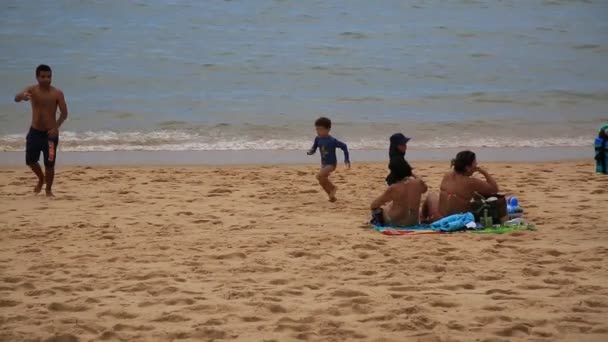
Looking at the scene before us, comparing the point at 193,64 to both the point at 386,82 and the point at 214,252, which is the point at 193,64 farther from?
the point at 214,252

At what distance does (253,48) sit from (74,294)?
1729 cm

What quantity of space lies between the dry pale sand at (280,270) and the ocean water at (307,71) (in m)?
4.74

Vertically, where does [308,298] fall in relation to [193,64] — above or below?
below

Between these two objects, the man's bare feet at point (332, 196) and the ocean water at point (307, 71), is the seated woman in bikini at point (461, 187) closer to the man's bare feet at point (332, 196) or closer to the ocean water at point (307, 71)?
the man's bare feet at point (332, 196)

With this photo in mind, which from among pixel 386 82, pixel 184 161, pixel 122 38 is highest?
pixel 122 38

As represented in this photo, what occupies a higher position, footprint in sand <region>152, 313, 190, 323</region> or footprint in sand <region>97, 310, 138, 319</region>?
footprint in sand <region>97, 310, 138, 319</region>

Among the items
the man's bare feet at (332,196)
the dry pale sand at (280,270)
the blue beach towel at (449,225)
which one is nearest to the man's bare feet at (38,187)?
the dry pale sand at (280,270)

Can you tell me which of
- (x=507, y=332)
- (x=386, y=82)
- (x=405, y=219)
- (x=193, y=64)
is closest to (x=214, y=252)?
(x=405, y=219)

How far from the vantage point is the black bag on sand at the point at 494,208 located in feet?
26.3

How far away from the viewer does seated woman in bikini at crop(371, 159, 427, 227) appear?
26.8 feet

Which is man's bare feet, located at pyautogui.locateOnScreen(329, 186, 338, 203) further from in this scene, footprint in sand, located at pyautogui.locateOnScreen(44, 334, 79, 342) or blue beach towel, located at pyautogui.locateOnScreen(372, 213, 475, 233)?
footprint in sand, located at pyautogui.locateOnScreen(44, 334, 79, 342)

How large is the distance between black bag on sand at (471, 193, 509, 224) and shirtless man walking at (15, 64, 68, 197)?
4568 mm

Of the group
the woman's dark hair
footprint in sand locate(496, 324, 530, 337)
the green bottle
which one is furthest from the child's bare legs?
footprint in sand locate(496, 324, 530, 337)

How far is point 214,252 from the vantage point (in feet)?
23.7
